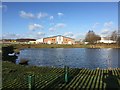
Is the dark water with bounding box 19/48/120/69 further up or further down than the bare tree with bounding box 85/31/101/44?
further down

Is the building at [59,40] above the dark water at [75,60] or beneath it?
above

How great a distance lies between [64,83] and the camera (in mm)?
12055

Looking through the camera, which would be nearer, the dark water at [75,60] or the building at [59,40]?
the dark water at [75,60]

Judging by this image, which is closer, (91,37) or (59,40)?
(91,37)

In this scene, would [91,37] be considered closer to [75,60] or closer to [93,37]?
[93,37]

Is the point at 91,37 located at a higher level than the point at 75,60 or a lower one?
higher

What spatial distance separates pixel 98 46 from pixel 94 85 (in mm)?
99829

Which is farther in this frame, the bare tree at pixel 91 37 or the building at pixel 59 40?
the building at pixel 59 40

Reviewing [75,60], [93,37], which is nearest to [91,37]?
[93,37]

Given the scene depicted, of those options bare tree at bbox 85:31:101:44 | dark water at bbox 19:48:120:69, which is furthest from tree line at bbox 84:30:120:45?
dark water at bbox 19:48:120:69

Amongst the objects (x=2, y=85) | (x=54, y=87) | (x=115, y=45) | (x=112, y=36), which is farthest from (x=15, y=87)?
(x=112, y=36)

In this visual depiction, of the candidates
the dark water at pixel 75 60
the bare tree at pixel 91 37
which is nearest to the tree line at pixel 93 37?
the bare tree at pixel 91 37

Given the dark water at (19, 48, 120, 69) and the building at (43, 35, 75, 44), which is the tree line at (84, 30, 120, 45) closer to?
the building at (43, 35, 75, 44)

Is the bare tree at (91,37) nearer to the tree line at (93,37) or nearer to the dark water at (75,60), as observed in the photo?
the tree line at (93,37)
